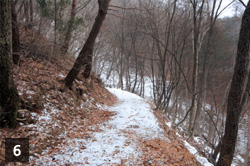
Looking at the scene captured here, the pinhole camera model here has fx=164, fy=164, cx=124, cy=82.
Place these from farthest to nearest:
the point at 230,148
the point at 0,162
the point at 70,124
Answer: the point at 70,124 → the point at 230,148 → the point at 0,162

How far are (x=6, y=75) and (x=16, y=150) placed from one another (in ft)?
4.32

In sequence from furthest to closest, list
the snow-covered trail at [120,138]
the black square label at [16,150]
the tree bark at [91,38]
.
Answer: the tree bark at [91,38] < the snow-covered trail at [120,138] < the black square label at [16,150]

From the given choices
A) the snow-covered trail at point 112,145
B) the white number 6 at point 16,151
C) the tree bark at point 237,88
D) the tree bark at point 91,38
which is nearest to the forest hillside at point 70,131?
Result: the snow-covered trail at point 112,145

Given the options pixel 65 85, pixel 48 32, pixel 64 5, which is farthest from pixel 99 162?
pixel 64 5

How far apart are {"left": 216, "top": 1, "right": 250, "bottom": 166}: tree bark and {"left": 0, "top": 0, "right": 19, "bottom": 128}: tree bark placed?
15.1 ft

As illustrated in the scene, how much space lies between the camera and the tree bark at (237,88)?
11.4 ft

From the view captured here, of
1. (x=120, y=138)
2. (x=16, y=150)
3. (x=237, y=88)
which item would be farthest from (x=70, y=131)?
(x=237, y=88)

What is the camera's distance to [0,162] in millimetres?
2396

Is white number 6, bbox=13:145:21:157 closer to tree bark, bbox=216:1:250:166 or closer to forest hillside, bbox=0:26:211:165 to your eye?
forest hillside, bbox=0:26:211:165

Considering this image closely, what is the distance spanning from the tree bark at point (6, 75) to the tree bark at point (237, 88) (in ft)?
15.1

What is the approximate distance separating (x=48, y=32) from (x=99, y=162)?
245 inches

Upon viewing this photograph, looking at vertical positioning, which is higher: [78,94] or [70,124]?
[78,94]

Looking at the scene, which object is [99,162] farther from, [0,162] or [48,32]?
[48,32]

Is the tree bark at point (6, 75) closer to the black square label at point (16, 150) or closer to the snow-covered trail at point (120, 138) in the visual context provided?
the black square label at point (16, 150)
